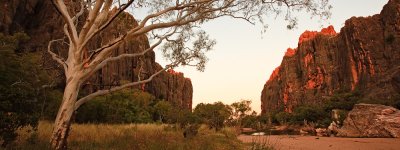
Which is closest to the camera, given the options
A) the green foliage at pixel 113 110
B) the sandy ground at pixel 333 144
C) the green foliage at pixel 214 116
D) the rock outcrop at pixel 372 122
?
the sandy ground at pixel 333 144

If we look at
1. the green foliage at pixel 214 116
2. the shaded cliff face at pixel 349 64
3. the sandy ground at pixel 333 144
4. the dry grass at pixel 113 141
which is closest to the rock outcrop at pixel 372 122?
the sandy ground at pixel 333 144

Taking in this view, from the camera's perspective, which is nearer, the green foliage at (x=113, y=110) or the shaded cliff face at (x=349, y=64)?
the green foliage at (x=113, y=110)

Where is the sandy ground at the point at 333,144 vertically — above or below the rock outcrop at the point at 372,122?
below

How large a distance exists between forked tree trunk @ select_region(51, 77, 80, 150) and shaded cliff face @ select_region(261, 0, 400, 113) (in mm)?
67803

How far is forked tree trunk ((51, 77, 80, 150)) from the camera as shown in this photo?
303 inches

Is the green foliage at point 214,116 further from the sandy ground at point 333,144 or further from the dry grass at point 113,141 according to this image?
the dry grass at point 113,141

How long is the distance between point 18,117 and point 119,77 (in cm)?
7289

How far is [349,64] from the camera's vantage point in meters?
111

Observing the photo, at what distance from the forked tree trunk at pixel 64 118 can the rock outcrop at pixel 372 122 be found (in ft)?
104

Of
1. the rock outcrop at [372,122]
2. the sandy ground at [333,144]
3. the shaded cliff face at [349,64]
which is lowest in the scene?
the sandy ground at [333,144]

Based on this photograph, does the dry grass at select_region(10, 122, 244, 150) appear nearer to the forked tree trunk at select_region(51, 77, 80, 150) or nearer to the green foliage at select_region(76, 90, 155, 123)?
the forked tree trunk at select_region(51, 77, 80, 150)

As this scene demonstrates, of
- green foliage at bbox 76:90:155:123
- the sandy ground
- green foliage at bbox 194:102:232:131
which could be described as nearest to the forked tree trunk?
the sandy ground

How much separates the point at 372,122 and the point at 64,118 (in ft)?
116

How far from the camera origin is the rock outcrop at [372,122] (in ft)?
104
